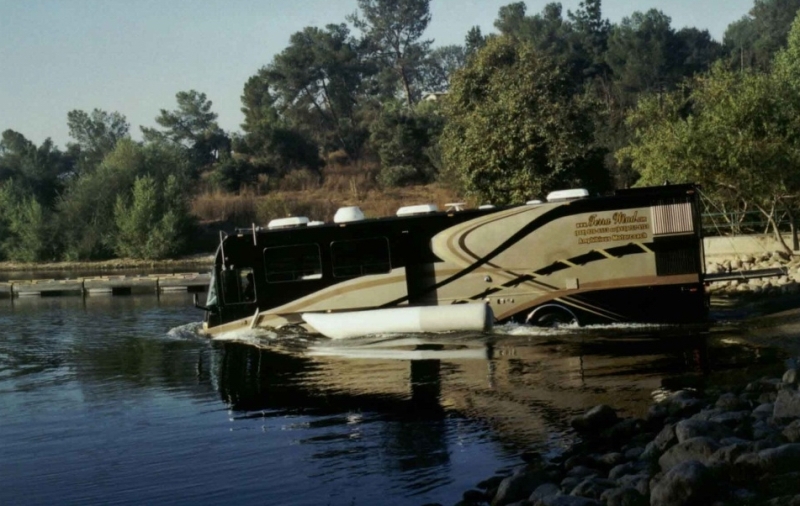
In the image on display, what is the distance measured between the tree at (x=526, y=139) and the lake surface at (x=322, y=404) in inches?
711

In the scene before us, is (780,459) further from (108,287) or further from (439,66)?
(439,66)

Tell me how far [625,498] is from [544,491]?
1160 mm

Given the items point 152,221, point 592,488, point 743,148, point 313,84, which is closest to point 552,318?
point 743,148

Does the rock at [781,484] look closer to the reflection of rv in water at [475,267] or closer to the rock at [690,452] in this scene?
the rock at [690,452]

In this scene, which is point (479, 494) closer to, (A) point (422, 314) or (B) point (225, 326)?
(A) point (422, 314)

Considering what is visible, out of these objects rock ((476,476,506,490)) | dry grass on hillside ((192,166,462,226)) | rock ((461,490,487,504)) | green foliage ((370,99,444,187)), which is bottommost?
rock ((461,490,487,504))

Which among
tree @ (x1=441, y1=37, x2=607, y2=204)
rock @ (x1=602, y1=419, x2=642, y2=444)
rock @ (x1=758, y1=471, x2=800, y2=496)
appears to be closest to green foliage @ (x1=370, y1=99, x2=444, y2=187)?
tree @ (x1=441, y1=37, x2=607, y2=204)

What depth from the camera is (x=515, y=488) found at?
10.8 m

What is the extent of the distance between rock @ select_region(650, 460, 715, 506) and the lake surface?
2.83 meters

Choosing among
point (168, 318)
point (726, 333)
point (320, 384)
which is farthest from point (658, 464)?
point (168, 318)

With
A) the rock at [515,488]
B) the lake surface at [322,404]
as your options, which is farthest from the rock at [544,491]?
the lake surface at [322,404]

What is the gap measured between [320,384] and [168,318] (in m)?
15.8

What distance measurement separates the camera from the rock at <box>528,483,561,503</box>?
10290 millimetres

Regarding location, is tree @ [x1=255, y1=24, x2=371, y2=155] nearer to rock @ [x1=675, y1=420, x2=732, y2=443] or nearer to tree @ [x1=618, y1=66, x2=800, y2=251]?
tree @ [x1=618, y1=66, x2=800, y2=251]
